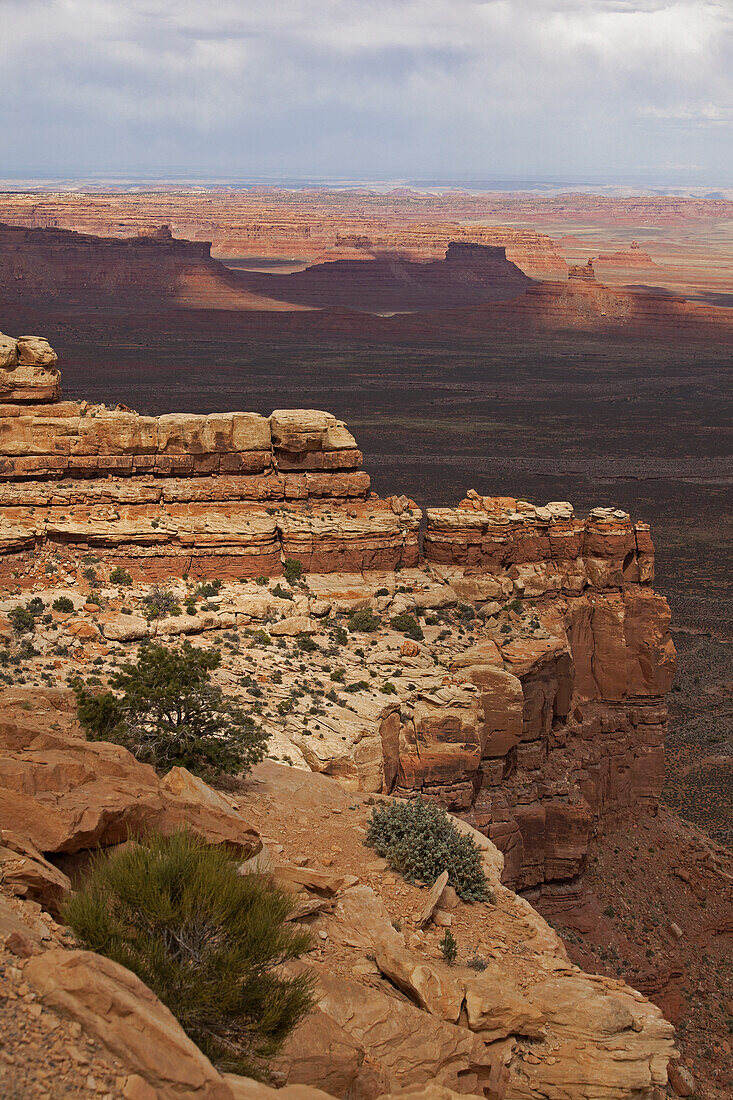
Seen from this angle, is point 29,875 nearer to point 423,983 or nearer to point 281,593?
point 423,983

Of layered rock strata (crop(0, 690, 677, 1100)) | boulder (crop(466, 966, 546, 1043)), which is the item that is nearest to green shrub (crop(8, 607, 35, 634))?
layered rock strata (crop(0, 690, 677, 1100))

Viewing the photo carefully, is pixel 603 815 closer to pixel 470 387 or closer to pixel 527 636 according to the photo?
pixel 527 636

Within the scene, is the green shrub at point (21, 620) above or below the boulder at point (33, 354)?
below

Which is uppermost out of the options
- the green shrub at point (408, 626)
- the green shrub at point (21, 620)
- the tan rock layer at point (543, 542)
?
the tan rock layer at point (543, 542)

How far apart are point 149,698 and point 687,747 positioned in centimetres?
2340

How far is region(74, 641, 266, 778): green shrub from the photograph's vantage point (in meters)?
16.8

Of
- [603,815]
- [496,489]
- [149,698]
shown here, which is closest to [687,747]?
[603,815]

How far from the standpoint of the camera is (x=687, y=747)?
36.5 metres

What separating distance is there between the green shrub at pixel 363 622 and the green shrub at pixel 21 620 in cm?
691

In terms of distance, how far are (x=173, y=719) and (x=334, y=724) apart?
3.48 metres

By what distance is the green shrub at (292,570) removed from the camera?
87.1 ft

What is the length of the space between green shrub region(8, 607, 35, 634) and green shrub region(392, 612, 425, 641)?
7.92 meters

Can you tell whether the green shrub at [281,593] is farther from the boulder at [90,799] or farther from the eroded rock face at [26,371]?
the boulder at [90,799]

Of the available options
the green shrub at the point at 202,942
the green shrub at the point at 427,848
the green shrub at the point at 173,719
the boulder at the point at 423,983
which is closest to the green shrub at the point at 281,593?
the green shrub at the point at 173,719
